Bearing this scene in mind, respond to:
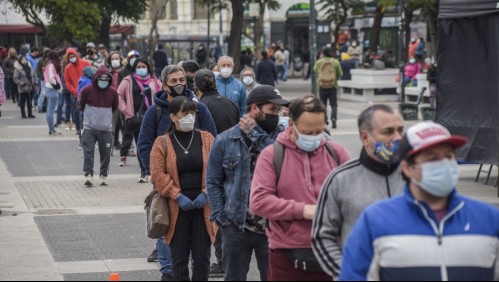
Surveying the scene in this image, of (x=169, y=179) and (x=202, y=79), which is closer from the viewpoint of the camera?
(x=169, y=179)

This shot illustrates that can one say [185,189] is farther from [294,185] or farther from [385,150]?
[385,150]

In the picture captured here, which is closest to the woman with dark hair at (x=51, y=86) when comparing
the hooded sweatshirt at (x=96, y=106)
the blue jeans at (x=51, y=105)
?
the blue jeans at (x=51, y=105)

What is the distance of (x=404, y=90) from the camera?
31812 mm

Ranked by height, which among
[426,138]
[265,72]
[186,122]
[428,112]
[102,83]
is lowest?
[428,112]

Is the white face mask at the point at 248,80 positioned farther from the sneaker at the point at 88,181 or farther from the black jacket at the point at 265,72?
the black jacket at the point at 265,72

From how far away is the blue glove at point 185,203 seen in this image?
814 cm

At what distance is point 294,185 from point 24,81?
23243mm

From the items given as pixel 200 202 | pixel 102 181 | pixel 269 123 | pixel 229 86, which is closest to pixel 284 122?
pixel 269 123

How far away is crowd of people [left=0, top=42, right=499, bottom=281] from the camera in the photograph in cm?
416

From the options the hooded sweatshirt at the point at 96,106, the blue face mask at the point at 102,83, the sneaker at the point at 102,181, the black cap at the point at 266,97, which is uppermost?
the black cap at the point at 266,97

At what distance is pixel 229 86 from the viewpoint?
13695 mm

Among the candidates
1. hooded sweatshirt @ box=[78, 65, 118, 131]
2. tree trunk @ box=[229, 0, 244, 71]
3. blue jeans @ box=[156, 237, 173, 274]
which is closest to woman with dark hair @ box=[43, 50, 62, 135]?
hooded sweatshirt @ box=[78, 65, 118, 131]

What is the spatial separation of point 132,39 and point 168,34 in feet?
63.0

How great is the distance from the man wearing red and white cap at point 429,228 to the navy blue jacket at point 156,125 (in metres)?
5.05
